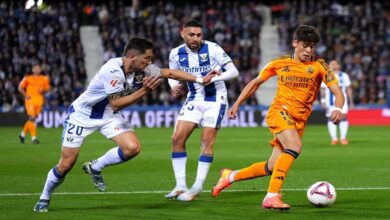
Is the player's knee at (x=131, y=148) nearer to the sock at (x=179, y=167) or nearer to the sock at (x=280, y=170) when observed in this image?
the sock at (x=179, y=167)

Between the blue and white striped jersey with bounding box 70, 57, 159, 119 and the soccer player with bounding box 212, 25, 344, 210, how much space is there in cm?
115

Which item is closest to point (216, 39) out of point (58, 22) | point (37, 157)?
point (58, 22)

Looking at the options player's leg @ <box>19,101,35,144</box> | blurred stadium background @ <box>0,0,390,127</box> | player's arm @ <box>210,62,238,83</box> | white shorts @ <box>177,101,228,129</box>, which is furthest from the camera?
blurred stadium background @ <box>0,0,390,127</box>

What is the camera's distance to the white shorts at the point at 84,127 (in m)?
9.48

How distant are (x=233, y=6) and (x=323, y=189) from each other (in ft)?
97.3

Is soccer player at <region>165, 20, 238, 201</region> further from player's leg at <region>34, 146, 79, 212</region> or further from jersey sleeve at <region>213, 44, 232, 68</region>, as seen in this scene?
player's leg at <region>34, 146, 79, 212</region>

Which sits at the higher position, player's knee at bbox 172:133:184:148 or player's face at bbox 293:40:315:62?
player's face at bbox 293:40:315:62

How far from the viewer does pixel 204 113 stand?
10875 millimetres

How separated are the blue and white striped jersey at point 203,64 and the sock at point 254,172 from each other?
1143 mm

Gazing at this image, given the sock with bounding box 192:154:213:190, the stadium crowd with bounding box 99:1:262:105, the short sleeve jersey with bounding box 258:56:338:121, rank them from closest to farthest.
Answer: the short sleeve jersey with bounding box 258:56:338:121 < the sock with bounding box 192:154:213:190 < the stadium crowd with bounding box 99:1:262:105

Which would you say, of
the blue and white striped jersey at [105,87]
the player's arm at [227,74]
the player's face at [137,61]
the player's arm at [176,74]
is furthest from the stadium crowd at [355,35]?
the player's face at [137,61]

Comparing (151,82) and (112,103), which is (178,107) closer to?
(112,103)

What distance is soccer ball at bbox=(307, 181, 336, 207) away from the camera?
31.0 feet

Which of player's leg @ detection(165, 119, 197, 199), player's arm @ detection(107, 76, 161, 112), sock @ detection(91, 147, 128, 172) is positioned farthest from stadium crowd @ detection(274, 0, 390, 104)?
player's arm @ detection(107, 76, 161, 112)
